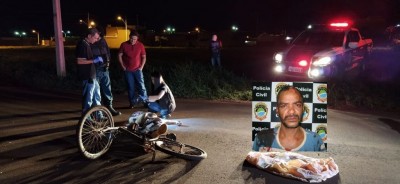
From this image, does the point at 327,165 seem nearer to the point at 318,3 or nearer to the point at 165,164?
the point at 165,164

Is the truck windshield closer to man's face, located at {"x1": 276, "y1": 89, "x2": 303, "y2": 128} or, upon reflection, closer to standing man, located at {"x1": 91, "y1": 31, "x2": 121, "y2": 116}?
standing man, located at {"x1": 91, "y1": 31, "x2": 121, "y2": 116}

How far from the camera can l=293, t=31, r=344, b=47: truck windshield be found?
1337 centimetres

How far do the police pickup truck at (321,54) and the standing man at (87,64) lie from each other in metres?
6.50

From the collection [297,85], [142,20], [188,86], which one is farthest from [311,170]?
[142,20]

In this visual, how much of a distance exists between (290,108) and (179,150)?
5.47 ft

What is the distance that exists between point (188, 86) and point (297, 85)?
262 inches

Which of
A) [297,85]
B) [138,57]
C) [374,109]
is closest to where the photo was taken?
[297,85]

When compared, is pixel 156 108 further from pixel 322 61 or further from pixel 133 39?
pixel 322 61

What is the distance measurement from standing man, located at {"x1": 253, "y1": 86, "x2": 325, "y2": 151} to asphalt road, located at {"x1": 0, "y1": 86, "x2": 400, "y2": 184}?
41cm

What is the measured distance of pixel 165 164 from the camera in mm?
5848

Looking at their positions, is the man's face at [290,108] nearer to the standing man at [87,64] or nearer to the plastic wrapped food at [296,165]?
the plastic wrapped food at [296,165]

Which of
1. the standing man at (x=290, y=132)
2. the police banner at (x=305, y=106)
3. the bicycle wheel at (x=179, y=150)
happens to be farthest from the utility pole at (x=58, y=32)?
the standing man at (x=290, y=132)

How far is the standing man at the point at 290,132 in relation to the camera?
5699 mm

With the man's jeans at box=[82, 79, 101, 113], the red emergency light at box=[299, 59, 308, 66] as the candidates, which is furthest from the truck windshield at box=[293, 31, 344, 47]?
the man's jeans at box=[82, 79, 101, 113]
